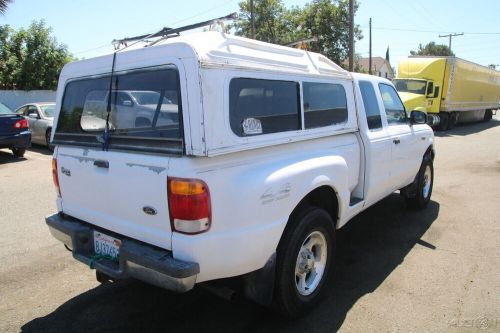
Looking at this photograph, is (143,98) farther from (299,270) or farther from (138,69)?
(299,270)

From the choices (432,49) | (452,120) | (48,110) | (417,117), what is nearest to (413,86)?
(452,120)

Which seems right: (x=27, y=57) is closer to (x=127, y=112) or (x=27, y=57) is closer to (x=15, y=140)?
(x=15, y=140)

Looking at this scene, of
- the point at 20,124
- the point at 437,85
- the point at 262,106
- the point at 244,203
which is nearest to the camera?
the point at 244,203

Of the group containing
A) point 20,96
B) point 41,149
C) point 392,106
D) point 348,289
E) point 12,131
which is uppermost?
point 20,96

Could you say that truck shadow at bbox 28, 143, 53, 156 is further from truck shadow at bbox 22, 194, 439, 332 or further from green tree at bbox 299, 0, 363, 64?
green tree at bbox 299, 0, 363, 64

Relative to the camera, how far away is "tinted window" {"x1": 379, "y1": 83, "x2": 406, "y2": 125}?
16.3 ft

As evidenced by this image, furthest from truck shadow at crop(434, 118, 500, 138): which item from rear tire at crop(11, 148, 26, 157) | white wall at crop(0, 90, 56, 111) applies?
white wall at crop(0, 90, 56, 111)

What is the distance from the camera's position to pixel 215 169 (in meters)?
2.56

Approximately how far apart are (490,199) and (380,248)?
129 inches

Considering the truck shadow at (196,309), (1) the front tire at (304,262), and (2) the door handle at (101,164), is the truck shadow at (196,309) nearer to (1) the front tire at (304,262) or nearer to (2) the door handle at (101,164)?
(1) the front tire at (304,262)

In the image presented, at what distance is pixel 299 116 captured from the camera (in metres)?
3.36

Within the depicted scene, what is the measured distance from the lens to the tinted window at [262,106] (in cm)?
274

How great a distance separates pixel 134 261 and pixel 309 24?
36.3 metres

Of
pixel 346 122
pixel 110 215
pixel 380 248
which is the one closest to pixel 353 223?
pixel 380 248
